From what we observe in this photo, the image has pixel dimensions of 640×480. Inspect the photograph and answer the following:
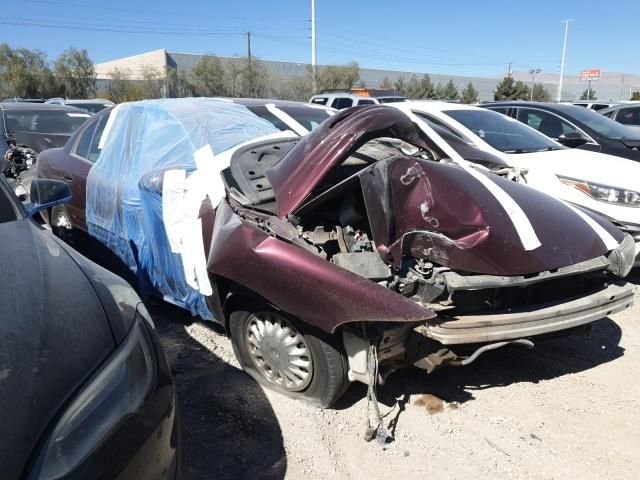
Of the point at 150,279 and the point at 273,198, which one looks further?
the point at 150,279

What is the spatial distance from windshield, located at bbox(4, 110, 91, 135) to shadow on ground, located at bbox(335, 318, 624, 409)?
840cm

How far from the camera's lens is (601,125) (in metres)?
7.20

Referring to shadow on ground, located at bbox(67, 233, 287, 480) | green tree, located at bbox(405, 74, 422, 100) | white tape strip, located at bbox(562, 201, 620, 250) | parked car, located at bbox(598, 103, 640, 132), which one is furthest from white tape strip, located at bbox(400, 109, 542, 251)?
green tree, located at bbox(405, 74, 422, 100)

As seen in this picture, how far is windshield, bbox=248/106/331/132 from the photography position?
5.27m

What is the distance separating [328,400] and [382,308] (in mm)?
794

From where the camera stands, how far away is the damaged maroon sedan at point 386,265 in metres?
2.45

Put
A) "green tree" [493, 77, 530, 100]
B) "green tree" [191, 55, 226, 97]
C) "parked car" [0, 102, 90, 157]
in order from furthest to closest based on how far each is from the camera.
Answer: "green tree" [493, 77, 530, 100] < "green tree" [191, 55, 226, 97] < "parked car" [0, 102, 90, 157]

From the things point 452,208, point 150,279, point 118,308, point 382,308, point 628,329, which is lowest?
point 628,329

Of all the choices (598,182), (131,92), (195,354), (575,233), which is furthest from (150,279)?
(131,92)

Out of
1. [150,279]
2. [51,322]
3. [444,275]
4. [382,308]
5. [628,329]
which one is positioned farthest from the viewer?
[628,329]

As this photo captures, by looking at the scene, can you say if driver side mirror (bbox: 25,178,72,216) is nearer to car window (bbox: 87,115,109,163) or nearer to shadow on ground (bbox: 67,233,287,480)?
shadow on ground (bbox: 67,233,287,480)

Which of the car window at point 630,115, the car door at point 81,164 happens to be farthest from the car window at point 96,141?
the car window at point 630,115

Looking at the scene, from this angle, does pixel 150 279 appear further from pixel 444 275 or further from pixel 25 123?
pixel 25 123

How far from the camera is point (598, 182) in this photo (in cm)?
487
